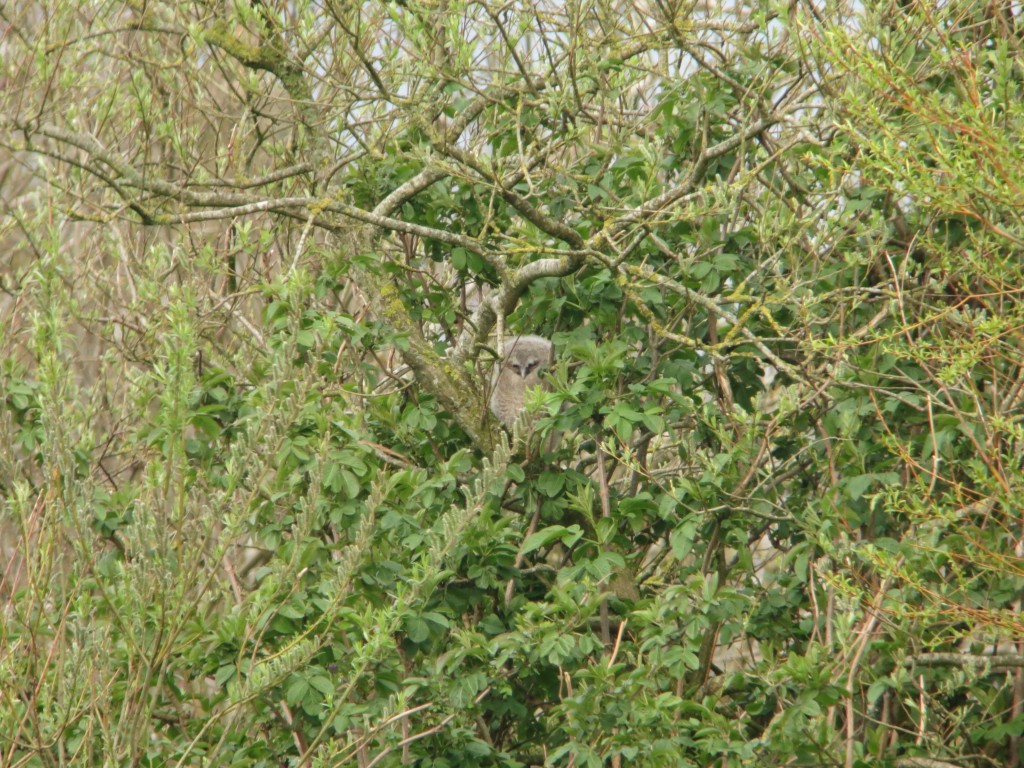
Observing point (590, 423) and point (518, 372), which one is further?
point (518, 372)

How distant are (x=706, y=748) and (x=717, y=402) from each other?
1.43 m

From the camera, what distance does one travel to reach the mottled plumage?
556 centimetres

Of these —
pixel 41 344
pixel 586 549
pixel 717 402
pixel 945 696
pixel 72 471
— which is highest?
pixel 41 344

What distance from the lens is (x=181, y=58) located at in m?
4.82

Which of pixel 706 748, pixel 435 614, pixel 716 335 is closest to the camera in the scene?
pixel 706 748

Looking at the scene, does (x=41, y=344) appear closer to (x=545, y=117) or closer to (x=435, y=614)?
(x=435, y=614)

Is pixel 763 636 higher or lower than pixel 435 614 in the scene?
lower

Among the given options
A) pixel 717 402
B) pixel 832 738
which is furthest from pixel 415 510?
pixel 832 738

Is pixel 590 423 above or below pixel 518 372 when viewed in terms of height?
below

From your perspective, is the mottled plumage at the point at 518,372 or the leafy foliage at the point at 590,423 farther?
the mottled plumage at the point at 518,372

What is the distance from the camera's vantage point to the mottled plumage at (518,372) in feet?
18.2

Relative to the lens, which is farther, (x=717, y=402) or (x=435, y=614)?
(x=717, y=402)

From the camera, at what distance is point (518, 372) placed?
5.88 metres

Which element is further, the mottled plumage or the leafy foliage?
the mottled plumage
